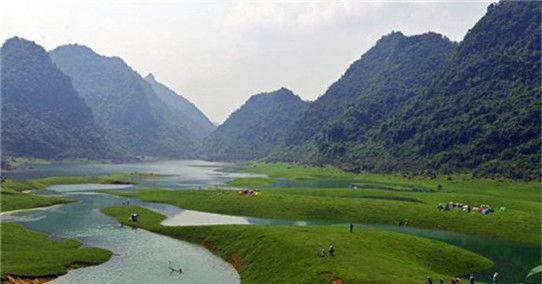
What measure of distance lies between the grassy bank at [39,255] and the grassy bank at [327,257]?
73.7 feet

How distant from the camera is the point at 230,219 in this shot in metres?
130

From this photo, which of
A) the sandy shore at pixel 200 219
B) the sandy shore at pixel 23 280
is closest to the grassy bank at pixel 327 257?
the sandy shore at pixel 200 219

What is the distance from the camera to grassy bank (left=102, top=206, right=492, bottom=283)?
68.6 meters


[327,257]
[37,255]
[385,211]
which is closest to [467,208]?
[385,211]

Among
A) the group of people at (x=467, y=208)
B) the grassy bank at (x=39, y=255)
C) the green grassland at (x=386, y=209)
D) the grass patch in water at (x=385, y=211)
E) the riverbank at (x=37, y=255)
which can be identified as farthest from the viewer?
the group of people at (x=467, y=208)

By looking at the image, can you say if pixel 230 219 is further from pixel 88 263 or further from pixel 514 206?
pixel 514 206

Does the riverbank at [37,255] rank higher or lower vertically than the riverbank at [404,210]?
lower

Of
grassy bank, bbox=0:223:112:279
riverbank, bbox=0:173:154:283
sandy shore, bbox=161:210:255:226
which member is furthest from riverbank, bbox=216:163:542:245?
riverbank, bbox=0:173:154:283

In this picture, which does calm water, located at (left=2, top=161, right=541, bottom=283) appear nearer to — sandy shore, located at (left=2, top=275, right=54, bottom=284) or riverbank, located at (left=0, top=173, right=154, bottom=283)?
riverbank, located at (left=0, top=173, right=154, bottom=283)

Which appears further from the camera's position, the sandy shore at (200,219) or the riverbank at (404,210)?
the sandy shore at (200,219)

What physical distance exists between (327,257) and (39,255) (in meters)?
49.4

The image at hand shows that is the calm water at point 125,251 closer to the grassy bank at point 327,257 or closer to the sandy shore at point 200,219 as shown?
the grassy bank at point 327,257

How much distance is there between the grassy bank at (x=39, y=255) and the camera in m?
76.2

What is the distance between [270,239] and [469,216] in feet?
199
